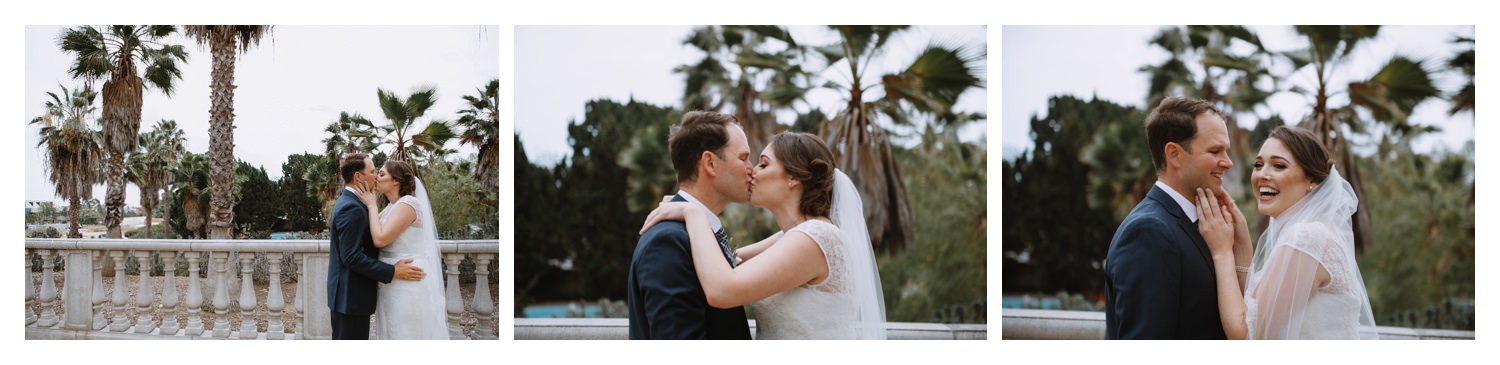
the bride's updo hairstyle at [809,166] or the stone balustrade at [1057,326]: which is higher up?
the bride's updo hairstyle at [809,166]

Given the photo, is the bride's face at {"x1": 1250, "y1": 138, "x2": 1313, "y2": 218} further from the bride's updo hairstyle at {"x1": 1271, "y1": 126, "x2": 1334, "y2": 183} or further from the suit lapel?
the suit lapel

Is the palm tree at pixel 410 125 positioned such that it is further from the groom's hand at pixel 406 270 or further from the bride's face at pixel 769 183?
the bride's face at pixel 769 183

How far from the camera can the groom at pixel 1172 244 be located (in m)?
5.04

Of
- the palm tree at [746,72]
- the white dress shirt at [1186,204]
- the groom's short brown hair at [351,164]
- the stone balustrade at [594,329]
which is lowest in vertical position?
the stone balustrade at [594,329]

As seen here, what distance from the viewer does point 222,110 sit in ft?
18.0

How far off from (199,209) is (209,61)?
0.74 meters

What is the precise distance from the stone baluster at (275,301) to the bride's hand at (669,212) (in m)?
1.94

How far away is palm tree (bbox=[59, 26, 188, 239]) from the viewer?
216 inches

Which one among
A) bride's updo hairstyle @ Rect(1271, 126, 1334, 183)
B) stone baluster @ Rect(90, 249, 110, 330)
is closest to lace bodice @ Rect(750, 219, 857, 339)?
bride's updo hairstyle @ Rect(1271, 126, 1334, 183)

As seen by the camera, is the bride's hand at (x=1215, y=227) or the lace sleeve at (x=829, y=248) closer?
the lace sleeve at (x=829, y=248)

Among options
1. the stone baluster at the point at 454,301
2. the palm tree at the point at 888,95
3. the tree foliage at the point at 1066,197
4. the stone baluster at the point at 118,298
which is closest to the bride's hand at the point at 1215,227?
the tree foliage at the point at 1066,197

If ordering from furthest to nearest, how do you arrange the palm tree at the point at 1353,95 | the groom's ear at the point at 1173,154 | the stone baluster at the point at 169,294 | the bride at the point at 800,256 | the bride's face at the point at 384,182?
the stone baluster at the point at 169,294, the bride's face at the point at 384,182, the palm tree at the point at 1353,95, the groom's ear at the point at 1173,154, the bride at the point at 800,256
